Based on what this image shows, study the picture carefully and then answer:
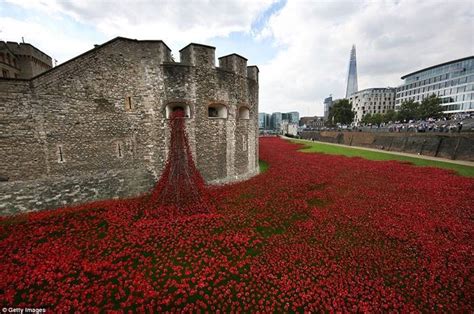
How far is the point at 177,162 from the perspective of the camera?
10125mm

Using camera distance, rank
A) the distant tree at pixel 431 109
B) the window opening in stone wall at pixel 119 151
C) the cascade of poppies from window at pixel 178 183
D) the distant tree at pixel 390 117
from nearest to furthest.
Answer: the cascade of poppies from window at pixel 178 183 → the window opening in stone wall at pixel 119 151 → the distant tree at pixel 431 109 → the distant tree at pixel 390 117

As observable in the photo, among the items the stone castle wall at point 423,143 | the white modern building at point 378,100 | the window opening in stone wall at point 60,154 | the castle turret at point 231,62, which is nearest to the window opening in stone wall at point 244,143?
the castle turret at point 231,62

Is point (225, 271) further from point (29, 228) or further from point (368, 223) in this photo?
point (29, 228)

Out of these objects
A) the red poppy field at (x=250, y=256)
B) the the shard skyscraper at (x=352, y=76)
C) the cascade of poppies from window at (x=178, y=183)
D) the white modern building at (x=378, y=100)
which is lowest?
the red poppy field at (x=250, y=256)

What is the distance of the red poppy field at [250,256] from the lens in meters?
4.77

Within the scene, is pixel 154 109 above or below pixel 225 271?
above

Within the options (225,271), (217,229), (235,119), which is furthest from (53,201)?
(235,119)

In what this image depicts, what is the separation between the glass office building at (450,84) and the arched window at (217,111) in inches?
4171

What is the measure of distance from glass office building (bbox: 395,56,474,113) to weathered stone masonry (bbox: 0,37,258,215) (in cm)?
10745

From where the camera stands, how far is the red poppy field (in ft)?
15.6

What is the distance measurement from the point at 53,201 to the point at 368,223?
15.4 metres

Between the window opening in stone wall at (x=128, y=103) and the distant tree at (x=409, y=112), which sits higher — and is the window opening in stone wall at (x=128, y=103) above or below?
below

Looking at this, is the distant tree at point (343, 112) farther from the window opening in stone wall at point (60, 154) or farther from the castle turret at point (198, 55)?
the window opening in stone wall at point (60, 154)

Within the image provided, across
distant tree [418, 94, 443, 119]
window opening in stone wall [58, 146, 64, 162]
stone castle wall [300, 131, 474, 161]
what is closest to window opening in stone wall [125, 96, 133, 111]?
window opening in stone wall [58, 146, 64, 162]
